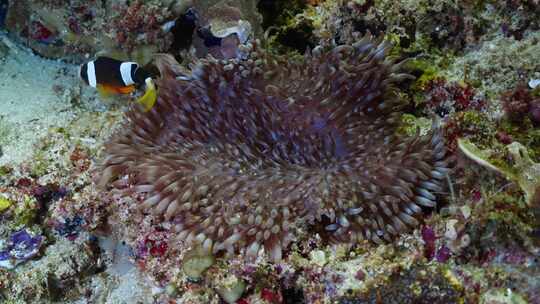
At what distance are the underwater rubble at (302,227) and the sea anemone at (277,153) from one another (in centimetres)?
10

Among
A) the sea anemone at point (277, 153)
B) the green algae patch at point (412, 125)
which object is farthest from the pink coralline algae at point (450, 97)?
the sea anemone at point (277, 153)

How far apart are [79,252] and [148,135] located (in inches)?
41.7

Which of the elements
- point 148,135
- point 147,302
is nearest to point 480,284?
point 147,302

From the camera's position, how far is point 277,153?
334 centimetres

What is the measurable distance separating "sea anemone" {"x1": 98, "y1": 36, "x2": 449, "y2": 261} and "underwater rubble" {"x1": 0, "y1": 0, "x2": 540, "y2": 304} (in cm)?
10

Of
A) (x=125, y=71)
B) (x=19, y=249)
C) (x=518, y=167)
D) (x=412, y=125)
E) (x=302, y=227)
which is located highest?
(x=518, y=167)

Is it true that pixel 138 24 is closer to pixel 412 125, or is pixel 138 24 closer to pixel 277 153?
pixel 277 153

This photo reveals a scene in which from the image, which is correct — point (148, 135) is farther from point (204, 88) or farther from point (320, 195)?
point (320, 195)

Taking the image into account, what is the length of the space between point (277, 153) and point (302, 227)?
74cm

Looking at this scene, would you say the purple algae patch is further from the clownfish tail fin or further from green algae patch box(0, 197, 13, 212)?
the clownfish tail fin

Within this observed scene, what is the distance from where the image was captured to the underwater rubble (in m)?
2.33

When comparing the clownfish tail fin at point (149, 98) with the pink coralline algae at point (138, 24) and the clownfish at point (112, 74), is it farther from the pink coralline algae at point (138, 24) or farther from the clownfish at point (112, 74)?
the pink coralline algae at point (138, 24)

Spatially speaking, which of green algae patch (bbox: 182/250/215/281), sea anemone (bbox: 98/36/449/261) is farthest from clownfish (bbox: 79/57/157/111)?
green algae patch (bbox: 182/250/215/281)

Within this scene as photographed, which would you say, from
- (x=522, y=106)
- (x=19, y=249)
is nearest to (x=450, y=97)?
(x=522, y=106)
